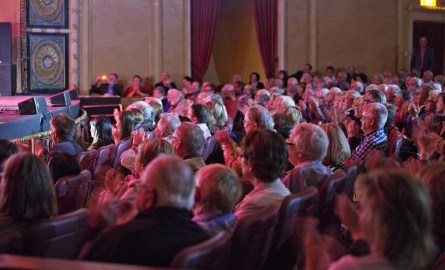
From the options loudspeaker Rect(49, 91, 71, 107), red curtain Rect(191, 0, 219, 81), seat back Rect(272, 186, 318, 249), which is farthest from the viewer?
red curtain Rect(191, 0, 219, 81)

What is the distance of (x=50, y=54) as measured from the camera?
40.4 feet

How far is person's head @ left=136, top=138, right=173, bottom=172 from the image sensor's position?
3.81m

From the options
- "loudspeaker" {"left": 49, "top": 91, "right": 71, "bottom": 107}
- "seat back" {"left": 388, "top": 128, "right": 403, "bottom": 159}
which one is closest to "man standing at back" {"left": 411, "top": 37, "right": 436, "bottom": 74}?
"loudspeaker" {"left": 49, "top": 91, "right": 71, "bottom": 107}

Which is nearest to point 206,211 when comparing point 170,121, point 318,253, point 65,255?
point 65,255

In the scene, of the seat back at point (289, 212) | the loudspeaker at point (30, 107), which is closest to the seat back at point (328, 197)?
the seat back at point (289, 212)

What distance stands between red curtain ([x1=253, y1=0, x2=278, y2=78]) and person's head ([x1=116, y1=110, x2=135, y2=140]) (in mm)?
8338

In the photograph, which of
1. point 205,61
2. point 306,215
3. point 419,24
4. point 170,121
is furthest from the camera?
point 419,24

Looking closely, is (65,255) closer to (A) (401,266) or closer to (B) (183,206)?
(B) (183,206)

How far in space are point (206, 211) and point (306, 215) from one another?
2.11 feet

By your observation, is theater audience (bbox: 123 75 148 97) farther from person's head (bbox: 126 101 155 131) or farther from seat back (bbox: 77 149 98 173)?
seat back (bbox: 77 149 98 173)

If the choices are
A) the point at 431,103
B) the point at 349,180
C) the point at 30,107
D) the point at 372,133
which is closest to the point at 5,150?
Answer: the point at 349,180

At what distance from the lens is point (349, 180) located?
162 inches

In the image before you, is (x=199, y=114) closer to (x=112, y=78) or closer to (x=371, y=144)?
(x=371, y=144)

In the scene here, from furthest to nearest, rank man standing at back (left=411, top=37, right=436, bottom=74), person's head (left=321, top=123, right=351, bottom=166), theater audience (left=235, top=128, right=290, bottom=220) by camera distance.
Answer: man standing at back (left=411, top=37, right=436, bottom=74)
person's head (left=321, top=123, right=351, bottom=166)
theater audience (left=235, top=128, right=290, bottom=220)
